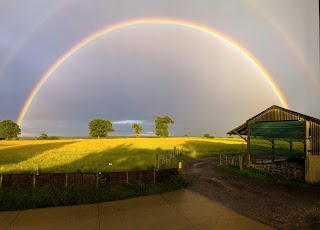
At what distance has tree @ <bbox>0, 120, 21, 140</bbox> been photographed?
132m

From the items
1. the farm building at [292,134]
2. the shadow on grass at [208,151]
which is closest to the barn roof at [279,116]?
the farm building at [292,134]

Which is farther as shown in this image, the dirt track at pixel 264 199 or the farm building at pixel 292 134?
the farm building at pixel 292 134

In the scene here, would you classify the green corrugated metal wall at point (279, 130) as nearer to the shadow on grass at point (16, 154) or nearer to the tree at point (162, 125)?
the shadow on grass at point (16, 154)

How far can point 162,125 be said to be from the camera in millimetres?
146125

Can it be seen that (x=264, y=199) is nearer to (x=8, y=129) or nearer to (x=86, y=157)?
(x=86, y=157)

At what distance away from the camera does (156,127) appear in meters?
147

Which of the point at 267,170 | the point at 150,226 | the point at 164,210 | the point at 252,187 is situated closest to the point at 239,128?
the point at 267,170

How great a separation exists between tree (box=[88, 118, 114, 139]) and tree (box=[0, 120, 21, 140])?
39.5m

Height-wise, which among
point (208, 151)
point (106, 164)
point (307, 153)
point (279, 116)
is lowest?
point (208, 151)

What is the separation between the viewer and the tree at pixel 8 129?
132125 mm

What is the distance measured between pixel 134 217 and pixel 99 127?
136 meters

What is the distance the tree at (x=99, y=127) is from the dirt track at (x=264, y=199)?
127 m

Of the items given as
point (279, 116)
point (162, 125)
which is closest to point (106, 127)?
point (162, 125)

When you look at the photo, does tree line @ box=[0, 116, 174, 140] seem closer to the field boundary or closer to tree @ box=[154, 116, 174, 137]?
tree @ box=[154, 116, 174, 137]
